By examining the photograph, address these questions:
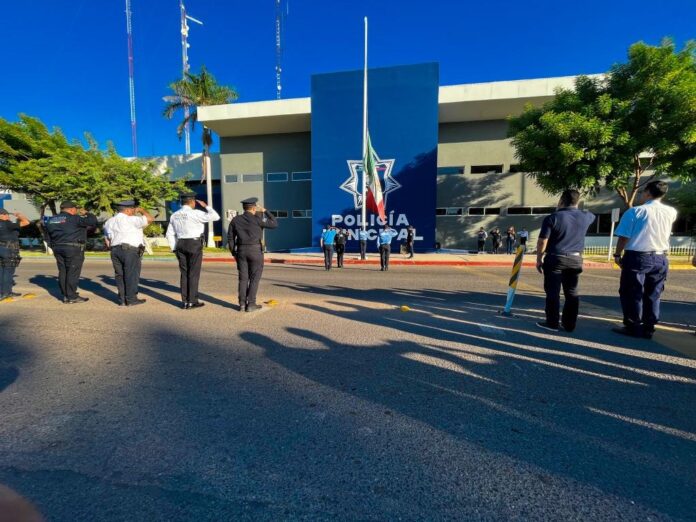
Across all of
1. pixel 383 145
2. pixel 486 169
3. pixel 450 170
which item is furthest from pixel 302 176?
pixel 486 169

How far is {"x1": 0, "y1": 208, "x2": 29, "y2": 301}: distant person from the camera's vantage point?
5859 mm

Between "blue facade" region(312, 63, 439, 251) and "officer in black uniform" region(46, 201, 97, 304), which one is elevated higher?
"blue facade" region(312, 63, 439, 251)

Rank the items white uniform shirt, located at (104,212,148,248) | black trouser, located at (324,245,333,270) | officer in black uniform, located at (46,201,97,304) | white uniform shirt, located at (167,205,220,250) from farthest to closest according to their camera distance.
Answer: black trouser, located at (324,245,333,270), officer in black uniform, located at (46,201,97,304), white uniform shirt, located at (104,212,148,248), white uniform shirt, located at (167,205,220,250)

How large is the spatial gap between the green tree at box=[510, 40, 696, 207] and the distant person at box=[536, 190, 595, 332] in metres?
10.6

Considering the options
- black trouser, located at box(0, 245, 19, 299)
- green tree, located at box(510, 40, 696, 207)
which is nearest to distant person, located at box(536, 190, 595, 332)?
black trouser, located at box(0, 245, 19, 299)

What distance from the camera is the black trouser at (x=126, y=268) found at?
5.42 m

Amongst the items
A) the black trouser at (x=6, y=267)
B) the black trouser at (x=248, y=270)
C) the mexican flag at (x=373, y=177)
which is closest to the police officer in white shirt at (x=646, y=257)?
the black trouser at (x=248, y=270)

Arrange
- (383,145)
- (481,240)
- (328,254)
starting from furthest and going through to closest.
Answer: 1. (383,145)
2. (481,240)
3. (328,254)

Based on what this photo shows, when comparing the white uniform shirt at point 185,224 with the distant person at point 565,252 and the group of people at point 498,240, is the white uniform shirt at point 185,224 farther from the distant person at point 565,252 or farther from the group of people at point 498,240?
the group of people at point 498,240

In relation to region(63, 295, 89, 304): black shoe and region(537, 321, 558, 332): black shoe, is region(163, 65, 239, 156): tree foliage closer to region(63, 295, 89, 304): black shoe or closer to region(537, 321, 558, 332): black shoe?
region(63, 295, 89, 304): black shoe

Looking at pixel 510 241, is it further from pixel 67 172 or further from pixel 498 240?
pixel 67 172

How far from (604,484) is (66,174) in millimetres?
25824

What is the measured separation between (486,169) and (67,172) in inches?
1009

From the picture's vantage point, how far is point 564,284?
13.8 ft
